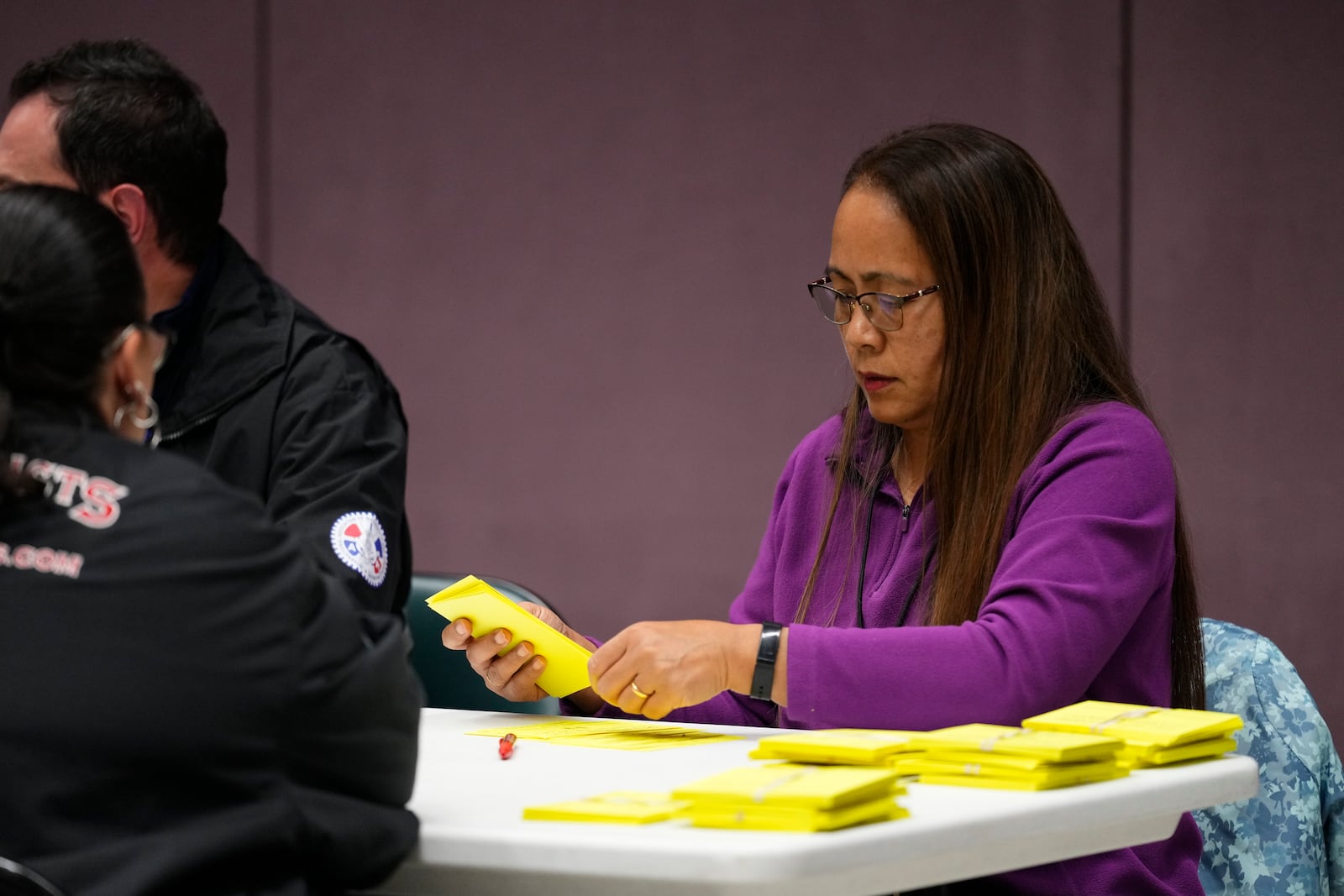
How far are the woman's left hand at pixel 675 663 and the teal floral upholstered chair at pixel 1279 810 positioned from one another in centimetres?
76

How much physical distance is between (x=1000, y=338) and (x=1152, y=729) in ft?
2.03

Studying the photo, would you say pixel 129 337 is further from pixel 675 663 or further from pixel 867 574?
pixel 867 574

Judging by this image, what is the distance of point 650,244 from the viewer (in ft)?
12.6

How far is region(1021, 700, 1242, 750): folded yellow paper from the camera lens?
59.4 inches

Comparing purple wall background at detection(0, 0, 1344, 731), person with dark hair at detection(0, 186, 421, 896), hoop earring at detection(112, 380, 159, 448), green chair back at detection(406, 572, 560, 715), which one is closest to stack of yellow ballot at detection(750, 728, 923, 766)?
person with dark hair at detection(0, 186, 421, 896)

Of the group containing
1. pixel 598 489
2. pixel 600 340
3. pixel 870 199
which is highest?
pixel 870 199

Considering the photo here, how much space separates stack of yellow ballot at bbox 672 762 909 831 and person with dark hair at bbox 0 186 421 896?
0.85ft

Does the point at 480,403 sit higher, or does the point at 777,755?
the point at 777,755

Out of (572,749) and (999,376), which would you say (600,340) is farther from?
(572,749)

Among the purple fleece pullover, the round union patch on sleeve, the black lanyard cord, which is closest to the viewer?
the purple fleece pullover

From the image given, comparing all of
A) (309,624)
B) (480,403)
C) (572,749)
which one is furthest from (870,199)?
(480,403)

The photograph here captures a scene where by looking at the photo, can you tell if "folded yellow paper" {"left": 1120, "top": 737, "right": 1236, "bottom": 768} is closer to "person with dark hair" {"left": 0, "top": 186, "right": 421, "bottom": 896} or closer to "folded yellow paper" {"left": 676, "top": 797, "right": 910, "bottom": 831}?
"folded yellow paper" {"left": 676, "top": 797, "right": 910, "bottom": 831}

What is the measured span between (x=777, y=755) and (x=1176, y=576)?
726 mm

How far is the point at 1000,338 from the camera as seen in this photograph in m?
1.98
